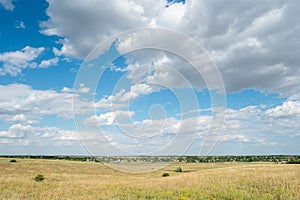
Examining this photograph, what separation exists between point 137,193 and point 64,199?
15.3 ft

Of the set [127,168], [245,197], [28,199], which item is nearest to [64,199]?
[28,199]

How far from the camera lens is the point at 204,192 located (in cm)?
1639

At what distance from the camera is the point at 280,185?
1723cm

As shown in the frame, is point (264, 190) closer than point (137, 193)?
Yes

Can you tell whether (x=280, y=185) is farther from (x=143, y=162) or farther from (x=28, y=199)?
(x=143, y=162)

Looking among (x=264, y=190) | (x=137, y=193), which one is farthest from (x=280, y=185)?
(x=137, y=193)

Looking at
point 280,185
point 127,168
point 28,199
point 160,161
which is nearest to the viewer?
point 28,199

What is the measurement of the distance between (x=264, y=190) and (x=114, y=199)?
28.1 feet

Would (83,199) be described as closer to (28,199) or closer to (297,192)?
(28,199)

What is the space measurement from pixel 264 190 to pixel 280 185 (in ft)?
4.87

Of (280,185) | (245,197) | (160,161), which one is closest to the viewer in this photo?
(245,197)

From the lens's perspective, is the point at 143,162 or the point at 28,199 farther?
the point at 143,162

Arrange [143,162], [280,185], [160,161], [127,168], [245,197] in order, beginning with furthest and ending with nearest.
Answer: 1. [143,162]
2. [160,161]
3. [127,168]
4. [280,185]
5. [245,197]

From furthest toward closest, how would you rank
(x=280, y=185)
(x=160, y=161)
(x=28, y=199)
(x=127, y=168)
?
(x=160, y=161) → (x=127, y=168) → (x=280, y=185) → (x=28, y=199)
